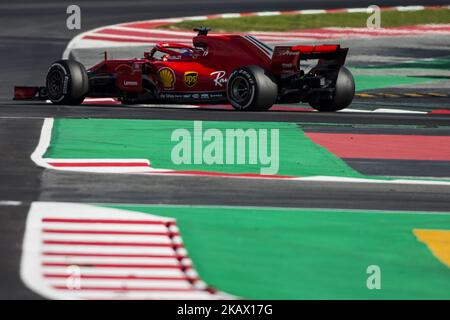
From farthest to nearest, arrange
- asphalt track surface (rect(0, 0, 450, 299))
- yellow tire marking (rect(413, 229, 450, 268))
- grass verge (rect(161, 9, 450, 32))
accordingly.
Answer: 1. grass verge (rect(161, 9, 450, 32))
2. asphalt track surface (rect(0, 0, 450, 299))
3. yellow tire marking (rect(413, 229, 450, 268))

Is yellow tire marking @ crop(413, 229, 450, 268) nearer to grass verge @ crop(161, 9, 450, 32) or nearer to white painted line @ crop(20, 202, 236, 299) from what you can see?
white painted line @ crop(20, 202, 236, 299)

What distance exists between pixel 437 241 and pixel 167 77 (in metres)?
10.6

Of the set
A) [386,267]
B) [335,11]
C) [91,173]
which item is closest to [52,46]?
[335,11]

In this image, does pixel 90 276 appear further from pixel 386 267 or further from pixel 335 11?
pixel 335 11

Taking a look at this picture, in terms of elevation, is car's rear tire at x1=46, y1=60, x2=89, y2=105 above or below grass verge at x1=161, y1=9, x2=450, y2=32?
below

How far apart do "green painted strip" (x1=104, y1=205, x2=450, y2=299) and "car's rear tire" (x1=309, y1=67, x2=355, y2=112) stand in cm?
879

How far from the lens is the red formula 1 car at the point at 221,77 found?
776 inches

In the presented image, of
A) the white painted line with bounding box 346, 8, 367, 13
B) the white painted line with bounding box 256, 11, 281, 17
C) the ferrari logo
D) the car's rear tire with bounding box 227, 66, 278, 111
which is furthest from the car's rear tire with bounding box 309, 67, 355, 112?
the white painted line with bounding box 346, 8, 367, 13

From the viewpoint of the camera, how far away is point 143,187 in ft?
41.1

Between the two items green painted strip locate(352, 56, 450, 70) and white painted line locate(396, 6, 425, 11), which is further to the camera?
white painted line locate(396, 6, 425, 11)

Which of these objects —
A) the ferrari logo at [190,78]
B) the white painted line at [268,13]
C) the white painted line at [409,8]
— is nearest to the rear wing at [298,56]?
the ferrari logo at [190,78]

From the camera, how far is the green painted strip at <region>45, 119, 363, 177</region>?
14.3 metres

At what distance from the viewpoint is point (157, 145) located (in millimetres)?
15883

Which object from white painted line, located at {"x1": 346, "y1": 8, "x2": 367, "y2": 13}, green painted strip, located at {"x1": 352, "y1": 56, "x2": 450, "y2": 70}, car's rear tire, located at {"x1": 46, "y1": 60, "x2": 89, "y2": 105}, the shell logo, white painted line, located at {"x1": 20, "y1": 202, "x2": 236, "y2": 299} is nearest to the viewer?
white painted line, located at {"x1": 20, "y1": 202, "x2": 236, "y2": 299}
